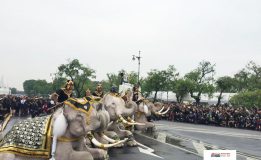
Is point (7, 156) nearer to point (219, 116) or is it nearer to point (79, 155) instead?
point (79, 155)

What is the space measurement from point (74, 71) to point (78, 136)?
177ft

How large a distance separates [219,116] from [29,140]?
89.7 feet

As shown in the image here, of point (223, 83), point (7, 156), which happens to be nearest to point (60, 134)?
point (7, 156)

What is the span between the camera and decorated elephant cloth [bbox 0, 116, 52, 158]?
24.9ft

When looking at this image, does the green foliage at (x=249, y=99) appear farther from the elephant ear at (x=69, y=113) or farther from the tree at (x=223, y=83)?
the elephant ear at (x=69, y=113)

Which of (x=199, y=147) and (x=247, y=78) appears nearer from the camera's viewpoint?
(x=199, y=147)

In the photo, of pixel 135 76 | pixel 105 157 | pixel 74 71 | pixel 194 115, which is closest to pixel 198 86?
pixel 135 76

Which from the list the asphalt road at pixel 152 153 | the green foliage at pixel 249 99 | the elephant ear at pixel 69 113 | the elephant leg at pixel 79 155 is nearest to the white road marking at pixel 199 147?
the asphalt road at pixel 152 153

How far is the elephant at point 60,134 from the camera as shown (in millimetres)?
7664

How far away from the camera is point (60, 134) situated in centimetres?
770

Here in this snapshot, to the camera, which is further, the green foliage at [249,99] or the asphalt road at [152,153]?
the green foliage at [249,99]

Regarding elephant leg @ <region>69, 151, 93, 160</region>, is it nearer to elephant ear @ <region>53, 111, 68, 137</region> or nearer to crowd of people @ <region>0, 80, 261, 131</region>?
elephant ear @ <region>53, 111, 68, 137</region>

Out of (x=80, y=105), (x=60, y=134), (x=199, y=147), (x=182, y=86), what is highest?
(x=182, y=86)

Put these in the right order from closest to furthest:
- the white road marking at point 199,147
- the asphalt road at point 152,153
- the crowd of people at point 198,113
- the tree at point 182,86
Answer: the asphalt road at point 152,153
the white road marking at point 199,147
the crowd of people at point 198,113
the tree at point 182,86
